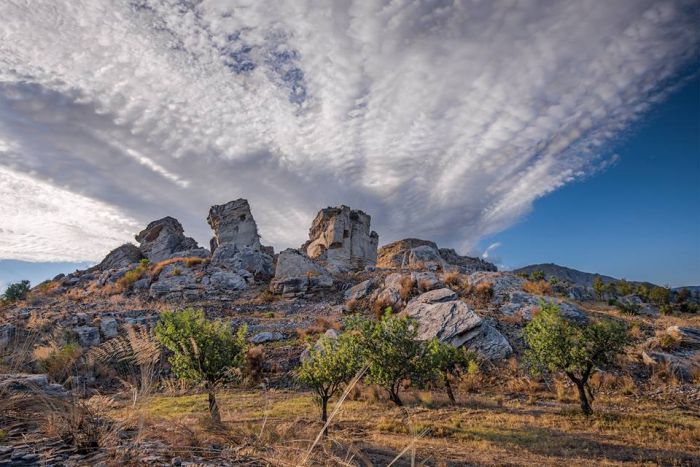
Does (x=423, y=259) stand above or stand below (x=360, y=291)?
above

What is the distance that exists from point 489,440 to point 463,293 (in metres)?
17.8

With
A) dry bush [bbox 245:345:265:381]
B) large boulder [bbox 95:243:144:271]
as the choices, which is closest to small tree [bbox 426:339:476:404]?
dry bush [bbox 245:345:265:381]

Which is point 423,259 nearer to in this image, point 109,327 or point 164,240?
point 164,240

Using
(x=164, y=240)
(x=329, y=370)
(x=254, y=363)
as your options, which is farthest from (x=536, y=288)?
(x=164, y=240)

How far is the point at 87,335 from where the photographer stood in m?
20.9

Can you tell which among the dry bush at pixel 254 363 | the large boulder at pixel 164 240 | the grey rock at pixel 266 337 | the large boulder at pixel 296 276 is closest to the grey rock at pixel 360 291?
the large boulder at pixel 296 276

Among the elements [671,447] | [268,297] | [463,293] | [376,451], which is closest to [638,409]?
[671,447]

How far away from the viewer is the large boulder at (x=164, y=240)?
49.3 metres

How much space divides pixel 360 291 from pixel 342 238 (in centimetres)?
2758

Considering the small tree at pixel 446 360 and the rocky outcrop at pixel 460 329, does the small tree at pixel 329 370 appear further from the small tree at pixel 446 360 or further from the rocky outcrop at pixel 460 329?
the rocky outcrop at pixel 460 329

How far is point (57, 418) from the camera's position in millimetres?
3133

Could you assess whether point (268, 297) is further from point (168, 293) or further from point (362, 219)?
point (362, 219)

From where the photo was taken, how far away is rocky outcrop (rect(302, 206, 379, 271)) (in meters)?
57.8

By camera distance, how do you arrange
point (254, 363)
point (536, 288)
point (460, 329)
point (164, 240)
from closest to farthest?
point (254, 363) → point (460, 329) → point (536, 288) → point (164, 240)
